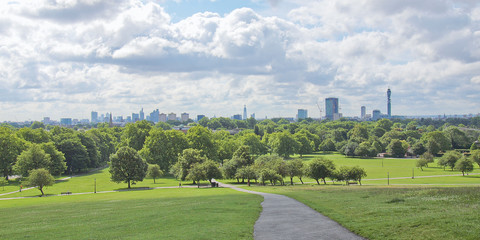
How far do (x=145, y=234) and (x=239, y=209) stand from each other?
810 centimetres

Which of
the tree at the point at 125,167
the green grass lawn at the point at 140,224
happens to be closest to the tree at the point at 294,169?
the tree at the point at 125,167

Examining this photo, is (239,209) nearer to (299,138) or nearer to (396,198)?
(396,198)

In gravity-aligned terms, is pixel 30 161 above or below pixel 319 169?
above

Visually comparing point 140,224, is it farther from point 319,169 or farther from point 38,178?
point 319,169

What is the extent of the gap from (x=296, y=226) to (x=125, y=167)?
143 feet

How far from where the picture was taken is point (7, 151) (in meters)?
63.8

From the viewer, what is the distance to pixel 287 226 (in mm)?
17047

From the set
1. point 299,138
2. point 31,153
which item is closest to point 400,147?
point 299,138

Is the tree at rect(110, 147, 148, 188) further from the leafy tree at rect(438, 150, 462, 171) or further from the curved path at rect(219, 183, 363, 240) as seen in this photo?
the leafy tree at rect(438, 150, 462, 171)

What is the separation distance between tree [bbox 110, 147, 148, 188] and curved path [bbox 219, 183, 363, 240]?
3757 centimetres

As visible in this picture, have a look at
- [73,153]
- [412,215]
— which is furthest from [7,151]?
[412,215]

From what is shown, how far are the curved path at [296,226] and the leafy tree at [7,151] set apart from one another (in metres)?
63.8

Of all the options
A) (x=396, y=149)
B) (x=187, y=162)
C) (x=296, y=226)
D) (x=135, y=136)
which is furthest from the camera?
(x=396, y=149)

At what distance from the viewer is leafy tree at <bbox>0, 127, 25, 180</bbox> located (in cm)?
6300
